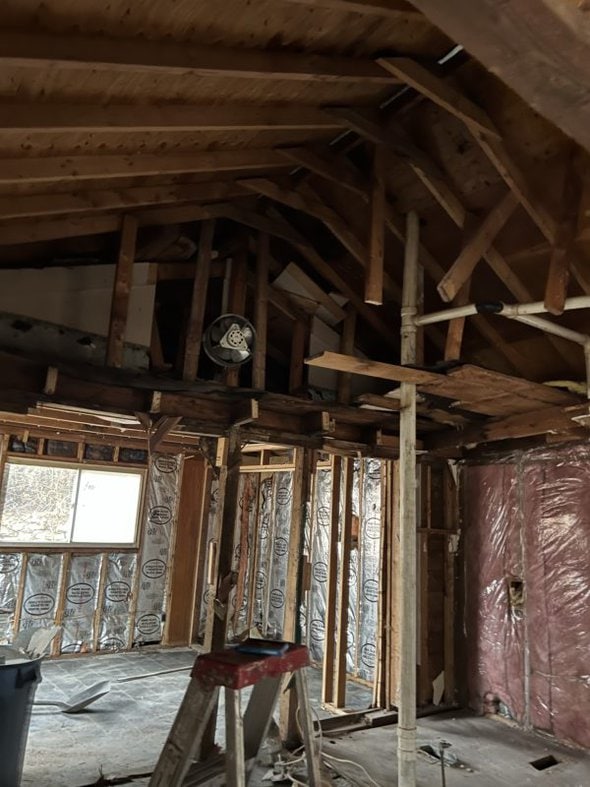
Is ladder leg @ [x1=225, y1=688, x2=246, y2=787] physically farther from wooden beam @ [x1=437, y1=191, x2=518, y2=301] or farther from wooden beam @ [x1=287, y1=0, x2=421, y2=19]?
wooden beam @ [x1=287, y1=0, x2=421, y2=19]

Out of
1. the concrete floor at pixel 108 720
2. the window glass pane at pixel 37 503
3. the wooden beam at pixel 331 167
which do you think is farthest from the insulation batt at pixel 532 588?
the window glass pane at pixel 37 503

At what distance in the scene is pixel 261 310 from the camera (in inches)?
164

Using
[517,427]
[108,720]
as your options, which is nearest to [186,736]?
[108,720]

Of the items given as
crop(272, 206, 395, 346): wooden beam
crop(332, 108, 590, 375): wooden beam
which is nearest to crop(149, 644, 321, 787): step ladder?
crop(272, 206, 395, 346): wooden beam

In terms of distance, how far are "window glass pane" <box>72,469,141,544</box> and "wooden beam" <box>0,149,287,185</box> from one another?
16.0ft

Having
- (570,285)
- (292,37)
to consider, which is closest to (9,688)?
(292,37)

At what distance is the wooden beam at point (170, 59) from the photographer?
1.79 m

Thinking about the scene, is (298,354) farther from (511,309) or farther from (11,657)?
(11,657)

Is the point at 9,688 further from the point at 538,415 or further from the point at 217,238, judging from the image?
the point at 538,415

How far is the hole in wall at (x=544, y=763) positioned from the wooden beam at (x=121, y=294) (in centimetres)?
405

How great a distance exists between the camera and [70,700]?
4.89 metres

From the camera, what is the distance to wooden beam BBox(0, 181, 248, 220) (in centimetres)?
289

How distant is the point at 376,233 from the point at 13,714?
351 cm

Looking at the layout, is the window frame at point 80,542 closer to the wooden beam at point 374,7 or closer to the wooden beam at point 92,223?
the wooden beam at point 92,223
